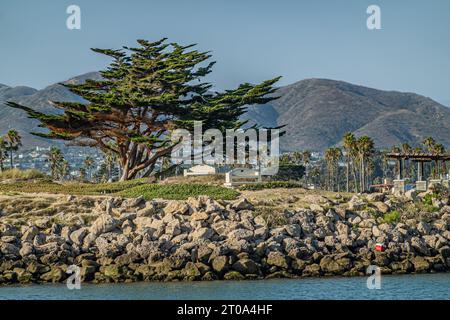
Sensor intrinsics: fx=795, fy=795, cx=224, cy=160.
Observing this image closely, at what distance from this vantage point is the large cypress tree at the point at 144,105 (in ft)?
185

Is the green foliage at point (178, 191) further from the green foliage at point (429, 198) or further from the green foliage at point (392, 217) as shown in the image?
the green foliage at point (429, 198)

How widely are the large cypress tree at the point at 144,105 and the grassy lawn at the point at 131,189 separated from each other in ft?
18.0

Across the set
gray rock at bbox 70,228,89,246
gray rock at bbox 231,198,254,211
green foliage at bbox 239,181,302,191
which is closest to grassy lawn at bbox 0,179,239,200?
green foliage at bbox 239,181,302,191

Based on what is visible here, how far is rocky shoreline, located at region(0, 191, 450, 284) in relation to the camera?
36.5 meters

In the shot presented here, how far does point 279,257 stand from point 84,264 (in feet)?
29.7

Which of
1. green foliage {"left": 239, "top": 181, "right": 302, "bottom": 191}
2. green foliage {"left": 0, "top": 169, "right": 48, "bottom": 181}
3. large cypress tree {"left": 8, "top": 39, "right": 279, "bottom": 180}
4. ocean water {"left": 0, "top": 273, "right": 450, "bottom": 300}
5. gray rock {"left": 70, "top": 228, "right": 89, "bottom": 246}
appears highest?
large cypress tree {"left": 8, "top": 39, "right": 279, "bottom": 180}

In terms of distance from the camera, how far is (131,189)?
49469mm

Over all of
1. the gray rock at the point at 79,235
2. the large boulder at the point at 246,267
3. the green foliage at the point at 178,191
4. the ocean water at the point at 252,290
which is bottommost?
the ocean water at the point at 252,290

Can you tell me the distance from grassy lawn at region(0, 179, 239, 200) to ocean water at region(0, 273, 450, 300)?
11.9 m

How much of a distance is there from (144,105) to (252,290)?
26224 mm

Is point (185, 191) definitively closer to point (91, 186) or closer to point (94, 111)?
point (91, 186)

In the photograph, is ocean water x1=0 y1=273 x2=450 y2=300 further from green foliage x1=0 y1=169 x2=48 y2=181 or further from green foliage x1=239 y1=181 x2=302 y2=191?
green foliage x1=0 y1=169 x2=48 y2=181

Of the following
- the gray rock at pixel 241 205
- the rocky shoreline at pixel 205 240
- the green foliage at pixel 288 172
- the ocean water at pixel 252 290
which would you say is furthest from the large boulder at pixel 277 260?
the green foliage at pixel 288 172

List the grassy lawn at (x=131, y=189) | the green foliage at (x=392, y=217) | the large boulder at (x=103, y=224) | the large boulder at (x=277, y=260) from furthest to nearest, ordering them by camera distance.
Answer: the grassy lawn at (x=131, y=189) → the green foliage at (x=392, y=217) → the large boulder at (x=103, y=224) → the large boulder at (x=277, y=260)
